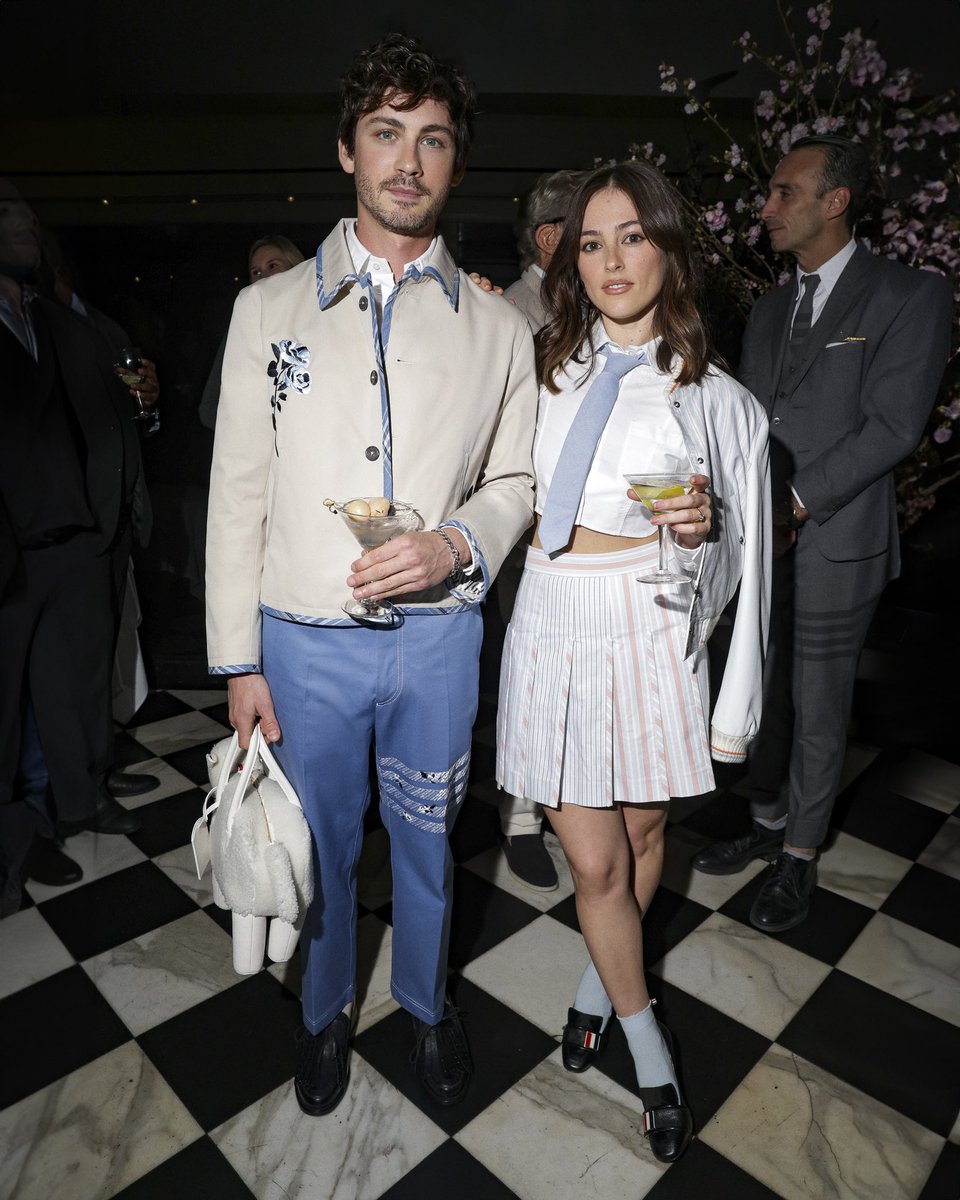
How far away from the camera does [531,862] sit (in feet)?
8.38

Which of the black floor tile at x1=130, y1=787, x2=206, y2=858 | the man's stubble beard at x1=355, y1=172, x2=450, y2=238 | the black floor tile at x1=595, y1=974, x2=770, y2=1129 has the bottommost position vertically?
the black floor tile at x1=595, y1=974, x2=770, y2=1129

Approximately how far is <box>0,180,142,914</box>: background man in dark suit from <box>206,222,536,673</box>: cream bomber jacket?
21 centimetres

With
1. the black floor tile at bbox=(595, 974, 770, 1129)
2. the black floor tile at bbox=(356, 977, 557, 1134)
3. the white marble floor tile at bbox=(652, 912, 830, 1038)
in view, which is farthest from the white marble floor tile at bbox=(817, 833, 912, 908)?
the black floor tile at bbox=(356, 977, 557, 1134)

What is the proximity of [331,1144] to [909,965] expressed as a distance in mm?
1585

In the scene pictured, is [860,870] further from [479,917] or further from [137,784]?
[137,784]

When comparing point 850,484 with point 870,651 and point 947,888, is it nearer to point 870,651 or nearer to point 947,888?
point 947,888

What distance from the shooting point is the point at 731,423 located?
5.29 feet

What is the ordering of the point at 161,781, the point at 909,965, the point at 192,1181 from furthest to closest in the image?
the point at 161,781, the point at 909,965, the point at 192,1181

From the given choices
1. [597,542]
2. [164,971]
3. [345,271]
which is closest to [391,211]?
[345,271]

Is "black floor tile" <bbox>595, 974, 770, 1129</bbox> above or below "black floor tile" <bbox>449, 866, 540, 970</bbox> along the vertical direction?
below

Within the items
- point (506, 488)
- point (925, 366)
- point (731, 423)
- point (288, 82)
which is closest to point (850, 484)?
point (925, 366)

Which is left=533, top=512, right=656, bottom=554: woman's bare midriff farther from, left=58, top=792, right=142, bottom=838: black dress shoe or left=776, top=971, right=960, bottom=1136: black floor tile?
left=776, top=971, right=960, bottom=1136: black floor tile

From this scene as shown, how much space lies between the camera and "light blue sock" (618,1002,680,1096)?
64.9 inches

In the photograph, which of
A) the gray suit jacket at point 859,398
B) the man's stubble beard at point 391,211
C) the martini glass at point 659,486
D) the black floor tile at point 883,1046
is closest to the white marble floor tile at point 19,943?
the martini glass at point 659,486
